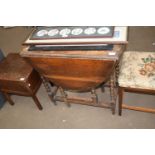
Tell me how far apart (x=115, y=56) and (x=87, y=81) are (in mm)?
388

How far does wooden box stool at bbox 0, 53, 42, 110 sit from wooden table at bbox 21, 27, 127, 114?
0.21m

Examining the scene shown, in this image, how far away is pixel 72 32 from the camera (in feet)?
4.71

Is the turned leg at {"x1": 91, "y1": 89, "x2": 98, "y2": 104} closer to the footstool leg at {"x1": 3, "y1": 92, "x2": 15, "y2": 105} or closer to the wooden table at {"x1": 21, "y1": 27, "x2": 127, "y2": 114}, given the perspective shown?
the wooden table at {"x1": 21, "y1": 27, "x2": 127, "y2": 114}

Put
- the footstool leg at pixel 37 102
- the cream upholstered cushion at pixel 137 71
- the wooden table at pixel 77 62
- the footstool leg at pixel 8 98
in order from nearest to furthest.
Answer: the wooden table at pixel 77 62 → the cream upholstered cushion at pixel 137 71 → the footstool leg at pixel 37 102 → the footstool leg at pixel 8 98

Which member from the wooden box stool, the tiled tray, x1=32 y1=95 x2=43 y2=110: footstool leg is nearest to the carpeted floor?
x1=32 y1=95 x2=43 y2=110: footstool leg

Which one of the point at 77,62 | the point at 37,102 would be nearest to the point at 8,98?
the point at 37,102

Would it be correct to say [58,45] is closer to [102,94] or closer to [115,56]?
[115,56]

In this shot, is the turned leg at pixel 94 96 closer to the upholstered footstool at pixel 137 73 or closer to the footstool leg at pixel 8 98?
the upholstered footstool at pixel 137 73

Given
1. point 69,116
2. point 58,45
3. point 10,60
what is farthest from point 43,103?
point 58,45

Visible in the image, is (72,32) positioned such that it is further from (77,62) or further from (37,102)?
(37,102)

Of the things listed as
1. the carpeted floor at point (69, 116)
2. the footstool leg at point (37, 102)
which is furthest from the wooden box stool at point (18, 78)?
the carpeted floor at point (69, 116)

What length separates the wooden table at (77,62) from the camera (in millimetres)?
1295

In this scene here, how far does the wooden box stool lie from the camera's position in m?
1.76

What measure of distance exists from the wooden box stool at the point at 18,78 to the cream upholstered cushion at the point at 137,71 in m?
0.84
